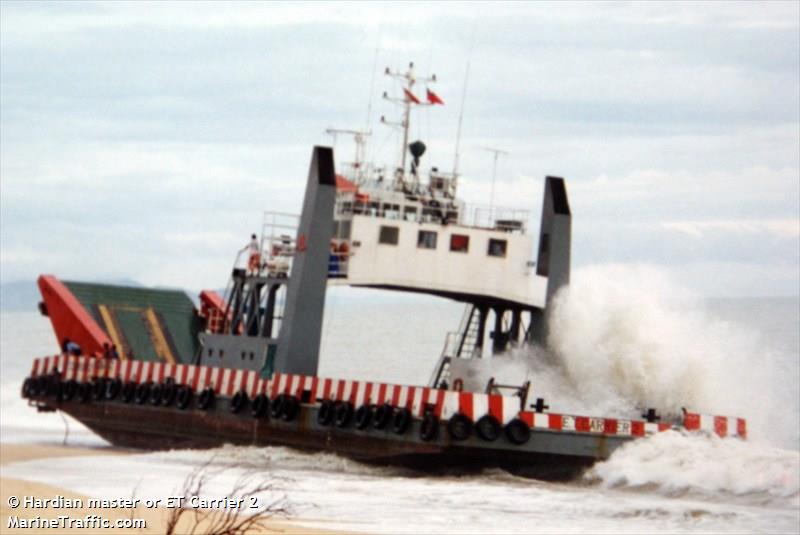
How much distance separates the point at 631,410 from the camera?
22938 millimetres

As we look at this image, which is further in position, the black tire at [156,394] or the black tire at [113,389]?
the black tire at [113,389]

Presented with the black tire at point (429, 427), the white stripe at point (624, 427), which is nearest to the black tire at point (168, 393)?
the black tire at point (429, 427)

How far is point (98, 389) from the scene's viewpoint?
91.8 ft

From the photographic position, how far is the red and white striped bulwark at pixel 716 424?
849 inches

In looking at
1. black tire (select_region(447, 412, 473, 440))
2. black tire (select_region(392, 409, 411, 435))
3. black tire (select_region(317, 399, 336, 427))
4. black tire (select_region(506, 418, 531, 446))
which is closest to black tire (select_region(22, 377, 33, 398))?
black tire (select_region(317, 399, 336, 427))

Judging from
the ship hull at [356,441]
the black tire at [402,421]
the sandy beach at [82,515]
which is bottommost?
the sandy beach at [82,515]

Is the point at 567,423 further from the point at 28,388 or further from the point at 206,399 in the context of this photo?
the point at 28,388

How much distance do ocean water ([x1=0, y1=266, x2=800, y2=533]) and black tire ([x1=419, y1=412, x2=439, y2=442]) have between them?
543 millimetres

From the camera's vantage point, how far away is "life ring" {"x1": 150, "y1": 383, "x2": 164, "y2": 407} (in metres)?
26.4

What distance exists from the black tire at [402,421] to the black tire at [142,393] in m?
6.19

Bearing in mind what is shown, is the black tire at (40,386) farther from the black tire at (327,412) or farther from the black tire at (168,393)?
the black tire at (327,412)

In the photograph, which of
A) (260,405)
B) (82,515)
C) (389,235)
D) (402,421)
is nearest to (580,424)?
(402,421)

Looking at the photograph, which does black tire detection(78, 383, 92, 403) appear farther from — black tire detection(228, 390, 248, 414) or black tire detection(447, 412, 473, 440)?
black tire detection(447, 412, 473, 440)

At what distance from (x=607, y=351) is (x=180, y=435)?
6661mm
